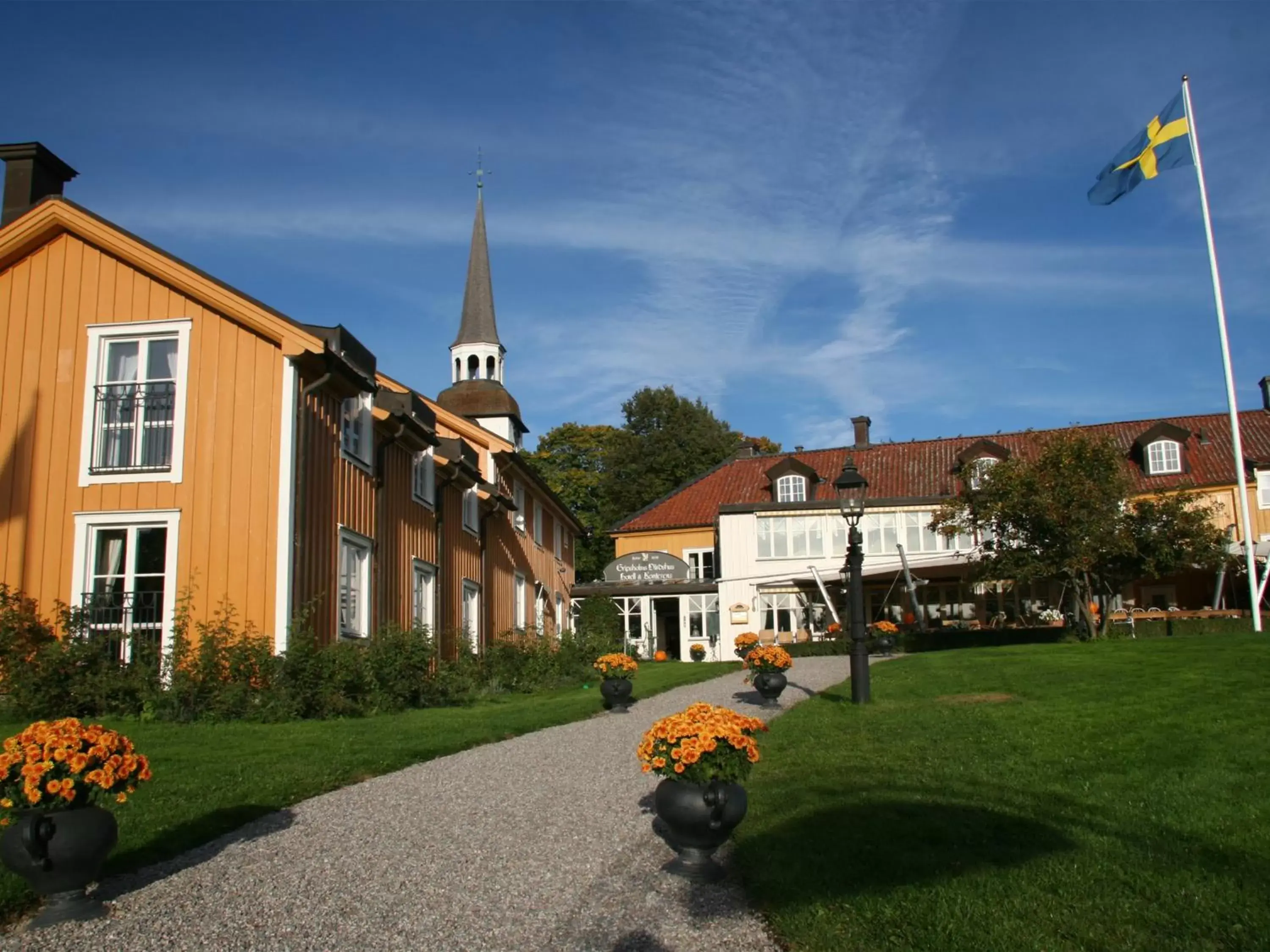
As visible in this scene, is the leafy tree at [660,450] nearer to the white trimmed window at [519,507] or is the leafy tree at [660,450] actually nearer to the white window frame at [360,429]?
the white trimmed window at [519,507]

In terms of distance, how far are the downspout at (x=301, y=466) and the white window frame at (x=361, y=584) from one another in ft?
4.58

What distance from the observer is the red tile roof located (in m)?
39.8

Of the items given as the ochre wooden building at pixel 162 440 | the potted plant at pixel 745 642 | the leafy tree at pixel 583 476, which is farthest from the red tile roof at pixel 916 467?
the ochre wooden building at pixel 162 440

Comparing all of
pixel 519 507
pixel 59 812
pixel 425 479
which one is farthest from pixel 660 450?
pixel 59 812

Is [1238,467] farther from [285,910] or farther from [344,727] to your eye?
[285,910]

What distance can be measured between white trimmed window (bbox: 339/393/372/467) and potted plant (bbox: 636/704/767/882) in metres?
11.0

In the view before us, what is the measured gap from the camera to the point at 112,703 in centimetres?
1327

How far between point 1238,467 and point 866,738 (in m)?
16.8

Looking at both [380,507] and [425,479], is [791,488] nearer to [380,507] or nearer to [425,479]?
[425,479]

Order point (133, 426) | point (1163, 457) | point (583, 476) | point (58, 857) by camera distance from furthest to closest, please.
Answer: point (583, 476) → point (1163, 457) → point (133, 426) → point (58, 857)

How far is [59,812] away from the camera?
5.73 m

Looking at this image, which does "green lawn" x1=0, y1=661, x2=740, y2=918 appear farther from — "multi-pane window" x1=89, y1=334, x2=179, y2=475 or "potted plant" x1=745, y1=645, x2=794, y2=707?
"multi-pane window" x1=89, y1=334, x2=179, y2=475

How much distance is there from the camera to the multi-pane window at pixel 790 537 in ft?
134

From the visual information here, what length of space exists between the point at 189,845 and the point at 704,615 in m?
33.9
